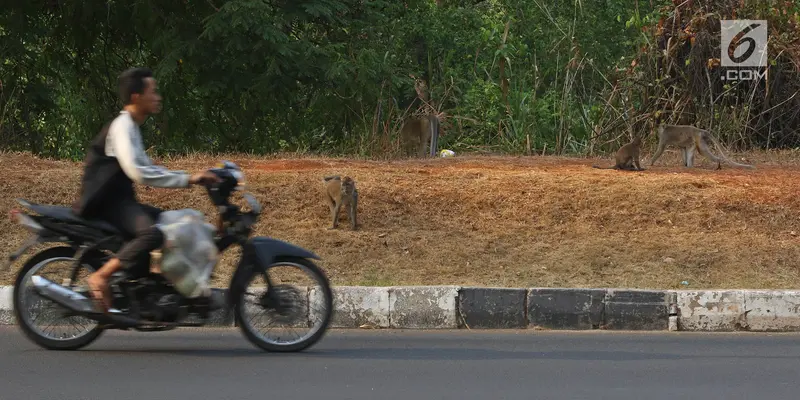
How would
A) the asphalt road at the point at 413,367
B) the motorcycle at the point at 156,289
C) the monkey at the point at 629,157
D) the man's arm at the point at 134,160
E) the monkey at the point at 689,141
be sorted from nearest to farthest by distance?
1. the asphalt road at the point at 413,367
2. the man's arm at the point at 134,160
3. the motorcycle at the point at 156,289
4. the monkey at the point at 629,157
5. the monkey at the point at 689,141

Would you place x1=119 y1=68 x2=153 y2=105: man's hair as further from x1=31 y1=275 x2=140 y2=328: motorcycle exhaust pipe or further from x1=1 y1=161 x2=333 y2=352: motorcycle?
x1=31 y1=275 x2=140 y2=328: motorcycle exhaust pipe

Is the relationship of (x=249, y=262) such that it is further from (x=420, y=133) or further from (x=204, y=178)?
(x=420, y=133)

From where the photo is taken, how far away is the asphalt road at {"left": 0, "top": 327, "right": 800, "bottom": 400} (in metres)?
6.02

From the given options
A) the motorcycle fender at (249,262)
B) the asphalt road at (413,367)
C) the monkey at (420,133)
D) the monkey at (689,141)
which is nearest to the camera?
the asphalt road at (413,367)

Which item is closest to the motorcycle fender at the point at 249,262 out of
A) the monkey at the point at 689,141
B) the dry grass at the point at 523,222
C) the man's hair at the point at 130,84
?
the man's hair at the point at 130,84

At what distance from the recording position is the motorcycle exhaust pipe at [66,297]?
23.1 feet

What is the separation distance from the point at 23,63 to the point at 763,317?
12.7 metres

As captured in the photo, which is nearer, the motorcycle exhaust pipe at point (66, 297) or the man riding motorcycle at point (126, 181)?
the man riding motorcycle at point (126, 181)

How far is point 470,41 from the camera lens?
2189 cm

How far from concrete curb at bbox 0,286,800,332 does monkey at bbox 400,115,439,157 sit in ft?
24.1

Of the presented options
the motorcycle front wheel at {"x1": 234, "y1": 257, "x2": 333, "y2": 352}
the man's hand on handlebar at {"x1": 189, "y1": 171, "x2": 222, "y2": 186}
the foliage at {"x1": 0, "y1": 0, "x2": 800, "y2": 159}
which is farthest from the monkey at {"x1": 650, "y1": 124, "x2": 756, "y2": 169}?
the man's hand on handlebar at {"x1": 189, "y1": 171, "x2": 222, "y2": 186}

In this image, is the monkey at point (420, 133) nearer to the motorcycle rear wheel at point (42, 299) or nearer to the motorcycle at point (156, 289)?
the motorcycle at point (156, 289)

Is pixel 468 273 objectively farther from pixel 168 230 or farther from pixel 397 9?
pixel 397 9

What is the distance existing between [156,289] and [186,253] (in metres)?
0.32
